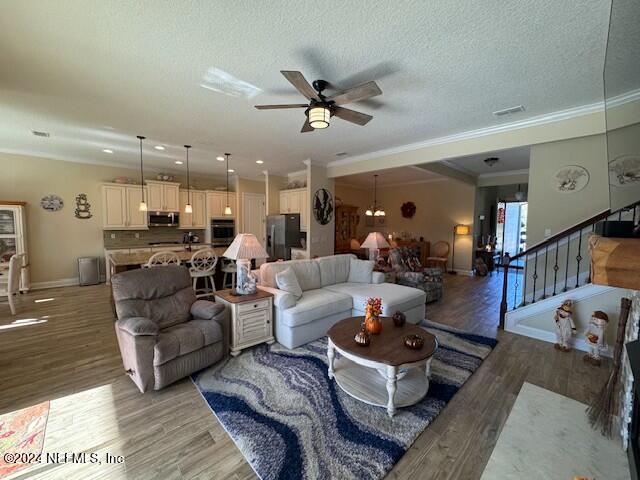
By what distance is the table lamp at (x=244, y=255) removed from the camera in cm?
307

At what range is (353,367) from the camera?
2619 mm

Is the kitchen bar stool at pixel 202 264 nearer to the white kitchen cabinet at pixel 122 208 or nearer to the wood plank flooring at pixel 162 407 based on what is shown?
the wood plank flooring at pixel 162 407

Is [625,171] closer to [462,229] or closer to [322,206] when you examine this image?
[322,206]

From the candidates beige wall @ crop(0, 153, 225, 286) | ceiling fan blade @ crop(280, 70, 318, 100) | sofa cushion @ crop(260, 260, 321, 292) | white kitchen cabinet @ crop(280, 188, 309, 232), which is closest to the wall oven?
white kitchen cabinet @ crop(280, 188, 309, 232)

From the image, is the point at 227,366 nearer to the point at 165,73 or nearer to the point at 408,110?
the point at 165,73

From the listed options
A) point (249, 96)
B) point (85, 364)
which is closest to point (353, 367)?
point (85, 364)

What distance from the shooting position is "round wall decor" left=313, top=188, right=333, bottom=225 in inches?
237

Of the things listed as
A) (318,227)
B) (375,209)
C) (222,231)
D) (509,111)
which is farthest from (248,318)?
(375,209)

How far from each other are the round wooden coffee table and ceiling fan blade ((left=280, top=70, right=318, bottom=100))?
2.15m

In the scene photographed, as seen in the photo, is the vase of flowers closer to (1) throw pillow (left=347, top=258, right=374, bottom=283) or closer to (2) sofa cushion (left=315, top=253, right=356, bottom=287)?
(2) sofa cushion (left=315, top=253, right=356, bottom=287)

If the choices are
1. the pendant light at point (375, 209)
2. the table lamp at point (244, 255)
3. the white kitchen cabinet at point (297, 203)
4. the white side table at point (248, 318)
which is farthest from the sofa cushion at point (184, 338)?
the pendant light at point (375, 209)

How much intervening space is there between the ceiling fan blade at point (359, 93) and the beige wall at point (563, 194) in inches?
113

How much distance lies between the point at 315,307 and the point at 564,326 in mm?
2940

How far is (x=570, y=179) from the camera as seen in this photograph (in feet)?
11.0
